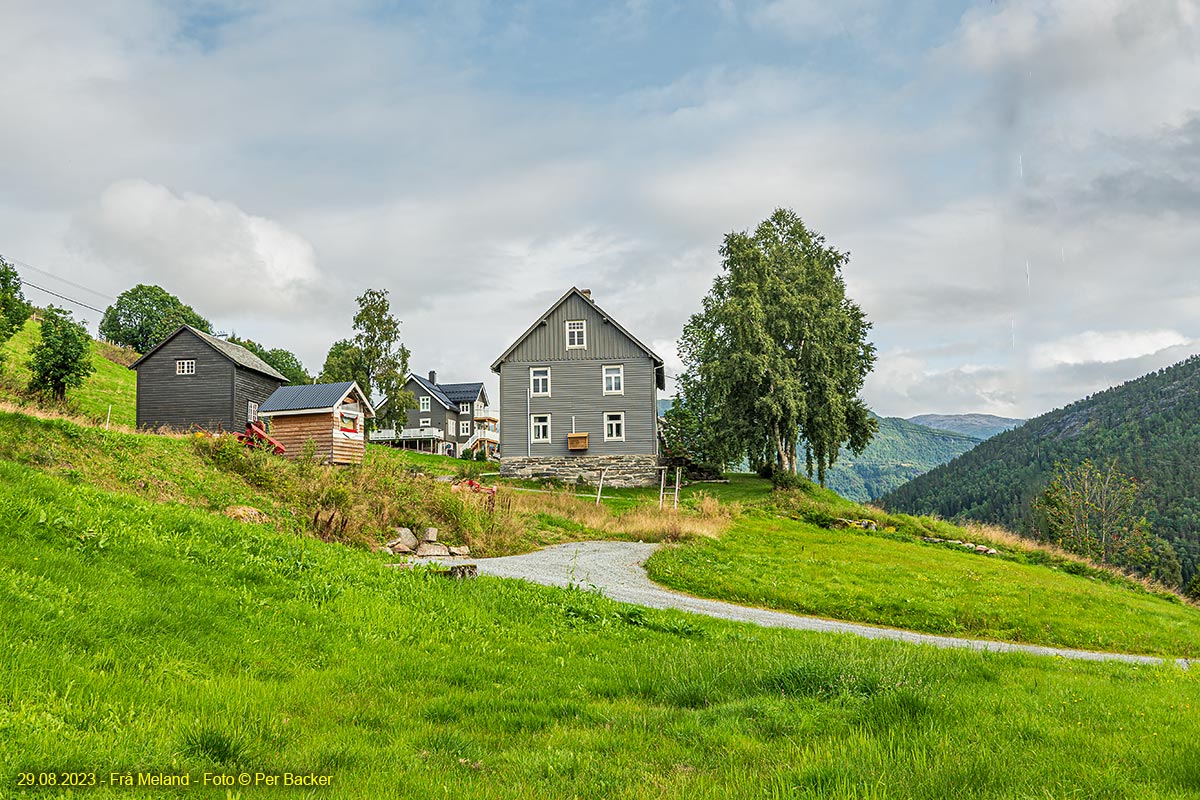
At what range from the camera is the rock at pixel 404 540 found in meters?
19.0

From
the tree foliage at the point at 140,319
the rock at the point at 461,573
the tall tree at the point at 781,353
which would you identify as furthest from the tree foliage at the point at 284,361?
the rock at the point at 461,573

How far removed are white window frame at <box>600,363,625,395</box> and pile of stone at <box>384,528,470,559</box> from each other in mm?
29472

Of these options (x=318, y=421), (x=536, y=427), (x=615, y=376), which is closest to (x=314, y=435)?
(x=318, y=421)

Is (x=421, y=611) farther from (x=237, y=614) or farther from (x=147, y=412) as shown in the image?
(x=147, y=412)

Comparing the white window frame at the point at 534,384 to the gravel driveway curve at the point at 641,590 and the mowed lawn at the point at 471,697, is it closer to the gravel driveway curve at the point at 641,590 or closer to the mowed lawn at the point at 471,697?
the gravel driveway curve at the point at 641,590

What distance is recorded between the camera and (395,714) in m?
6.00

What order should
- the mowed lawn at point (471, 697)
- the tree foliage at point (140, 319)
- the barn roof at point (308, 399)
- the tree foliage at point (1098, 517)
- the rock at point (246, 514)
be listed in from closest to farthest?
the mowed lawn at point (471, 697), the rock at point (246, 514), the barn roof at point (308, 399), the tree foliage at point (1098, 517), the tree foliage at point (140, 319)

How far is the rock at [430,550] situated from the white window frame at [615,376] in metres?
30.2

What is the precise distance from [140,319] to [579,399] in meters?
78.5

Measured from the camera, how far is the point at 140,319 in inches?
3898

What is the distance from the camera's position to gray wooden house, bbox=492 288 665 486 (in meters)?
48.8

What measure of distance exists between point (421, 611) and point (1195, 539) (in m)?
152

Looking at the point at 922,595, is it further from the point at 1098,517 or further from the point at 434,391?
the point at 434,391

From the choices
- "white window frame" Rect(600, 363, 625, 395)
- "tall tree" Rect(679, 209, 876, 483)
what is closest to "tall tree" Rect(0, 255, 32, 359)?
"white window frame" Rect(600, 363, 625, 395)
